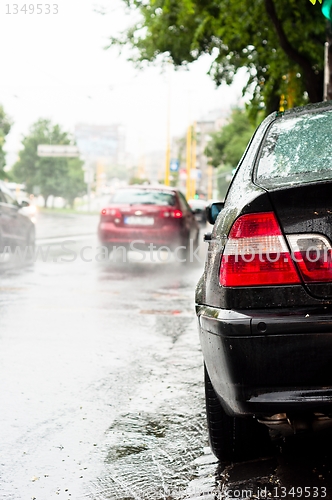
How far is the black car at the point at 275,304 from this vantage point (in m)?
3.20

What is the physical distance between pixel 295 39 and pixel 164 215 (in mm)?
4325

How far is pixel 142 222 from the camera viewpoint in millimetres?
17094

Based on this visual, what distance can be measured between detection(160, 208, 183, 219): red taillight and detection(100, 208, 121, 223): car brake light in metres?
0.81

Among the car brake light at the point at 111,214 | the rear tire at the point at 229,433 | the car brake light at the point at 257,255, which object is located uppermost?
the car brake light at the point at 257,255

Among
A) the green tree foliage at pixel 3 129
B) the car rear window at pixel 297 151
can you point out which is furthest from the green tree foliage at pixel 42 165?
the car rear window at pixel 297 151

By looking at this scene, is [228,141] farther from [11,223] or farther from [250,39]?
[11,223]

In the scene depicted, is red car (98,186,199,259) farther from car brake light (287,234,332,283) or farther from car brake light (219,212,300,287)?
car brake light (287,234,332,283)

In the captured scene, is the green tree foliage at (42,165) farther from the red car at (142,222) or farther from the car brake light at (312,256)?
the car brake light at (312,256)

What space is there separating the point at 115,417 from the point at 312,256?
2020mm

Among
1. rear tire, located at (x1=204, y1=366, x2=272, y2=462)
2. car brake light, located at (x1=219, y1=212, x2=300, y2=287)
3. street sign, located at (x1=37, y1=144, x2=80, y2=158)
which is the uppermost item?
street sign, located at (x1=37, y1=144, x2=80, y2=158)

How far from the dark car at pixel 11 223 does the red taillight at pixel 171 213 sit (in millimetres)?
2597

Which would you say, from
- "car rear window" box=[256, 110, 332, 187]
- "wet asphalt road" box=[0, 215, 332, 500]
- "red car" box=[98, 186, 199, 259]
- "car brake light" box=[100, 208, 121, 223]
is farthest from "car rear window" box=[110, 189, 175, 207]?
"car rear window" box=[256, 110, 332, 187]

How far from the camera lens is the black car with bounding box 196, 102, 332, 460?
3.20 meters

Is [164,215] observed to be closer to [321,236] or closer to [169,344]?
[169,344]
